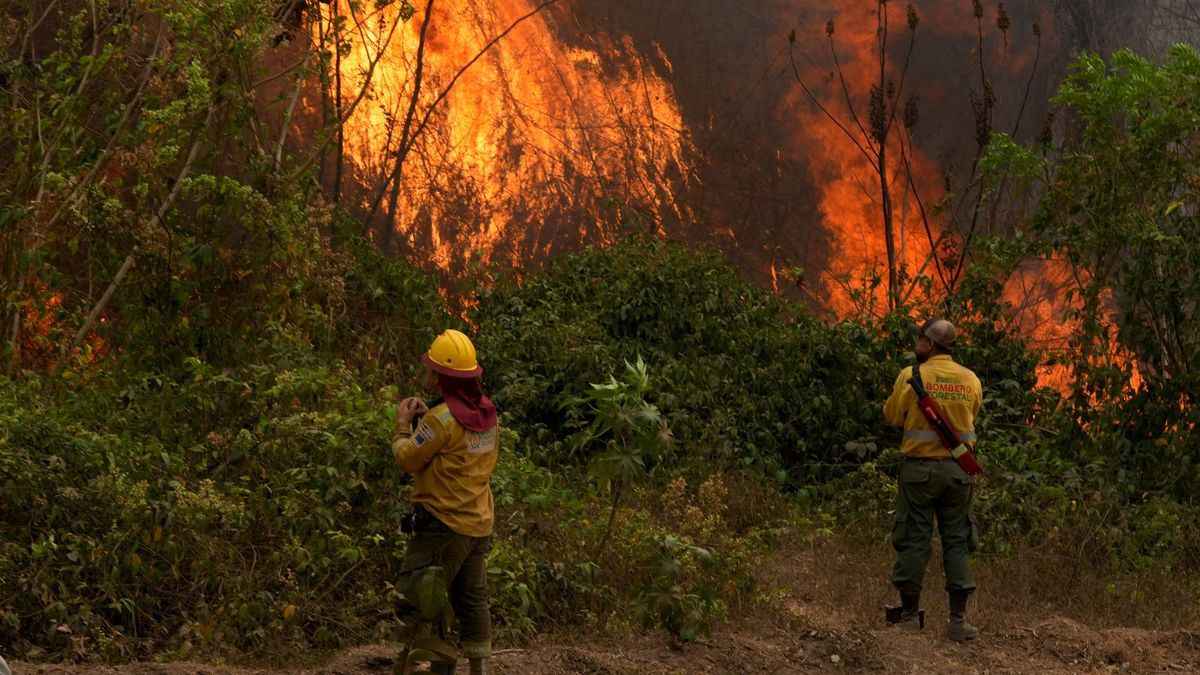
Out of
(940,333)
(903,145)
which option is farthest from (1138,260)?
(903,145)

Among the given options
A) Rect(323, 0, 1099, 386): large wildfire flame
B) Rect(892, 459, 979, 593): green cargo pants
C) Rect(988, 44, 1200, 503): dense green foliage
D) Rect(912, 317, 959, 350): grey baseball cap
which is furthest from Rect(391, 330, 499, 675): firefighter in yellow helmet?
Rect(323, 0, 1099, 386): large wildfire flame

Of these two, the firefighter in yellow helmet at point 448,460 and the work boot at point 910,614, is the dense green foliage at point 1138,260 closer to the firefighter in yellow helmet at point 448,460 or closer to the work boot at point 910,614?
the work boot at point 910,614

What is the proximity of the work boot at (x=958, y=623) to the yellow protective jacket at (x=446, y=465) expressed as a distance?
3377 millimetres

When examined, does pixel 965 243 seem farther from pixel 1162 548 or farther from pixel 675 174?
pixel 1162 548

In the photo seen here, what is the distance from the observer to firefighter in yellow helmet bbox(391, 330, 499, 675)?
6629mm

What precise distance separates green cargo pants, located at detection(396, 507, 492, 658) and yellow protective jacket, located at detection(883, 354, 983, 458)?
3.18 m

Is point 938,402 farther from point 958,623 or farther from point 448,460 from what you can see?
point 448,460

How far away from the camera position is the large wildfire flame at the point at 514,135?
16.2 metres

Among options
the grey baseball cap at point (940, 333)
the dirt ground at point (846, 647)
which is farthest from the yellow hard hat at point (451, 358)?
the grey baseball cap at point (940, 333)

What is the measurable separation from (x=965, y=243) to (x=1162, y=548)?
7.07 metres

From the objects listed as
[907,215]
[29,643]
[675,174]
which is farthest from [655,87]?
[29,643]

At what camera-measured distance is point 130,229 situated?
10.5 meters

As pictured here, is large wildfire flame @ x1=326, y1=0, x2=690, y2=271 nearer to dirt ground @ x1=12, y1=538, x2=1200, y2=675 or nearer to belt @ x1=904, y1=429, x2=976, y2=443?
dirt ground @ x1=12, y1=538, x2=1200, y2=675

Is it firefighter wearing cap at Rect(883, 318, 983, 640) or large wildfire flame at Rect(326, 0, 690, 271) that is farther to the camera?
Result: large wildfire flame at Rect(326, 0, 690, 271)
